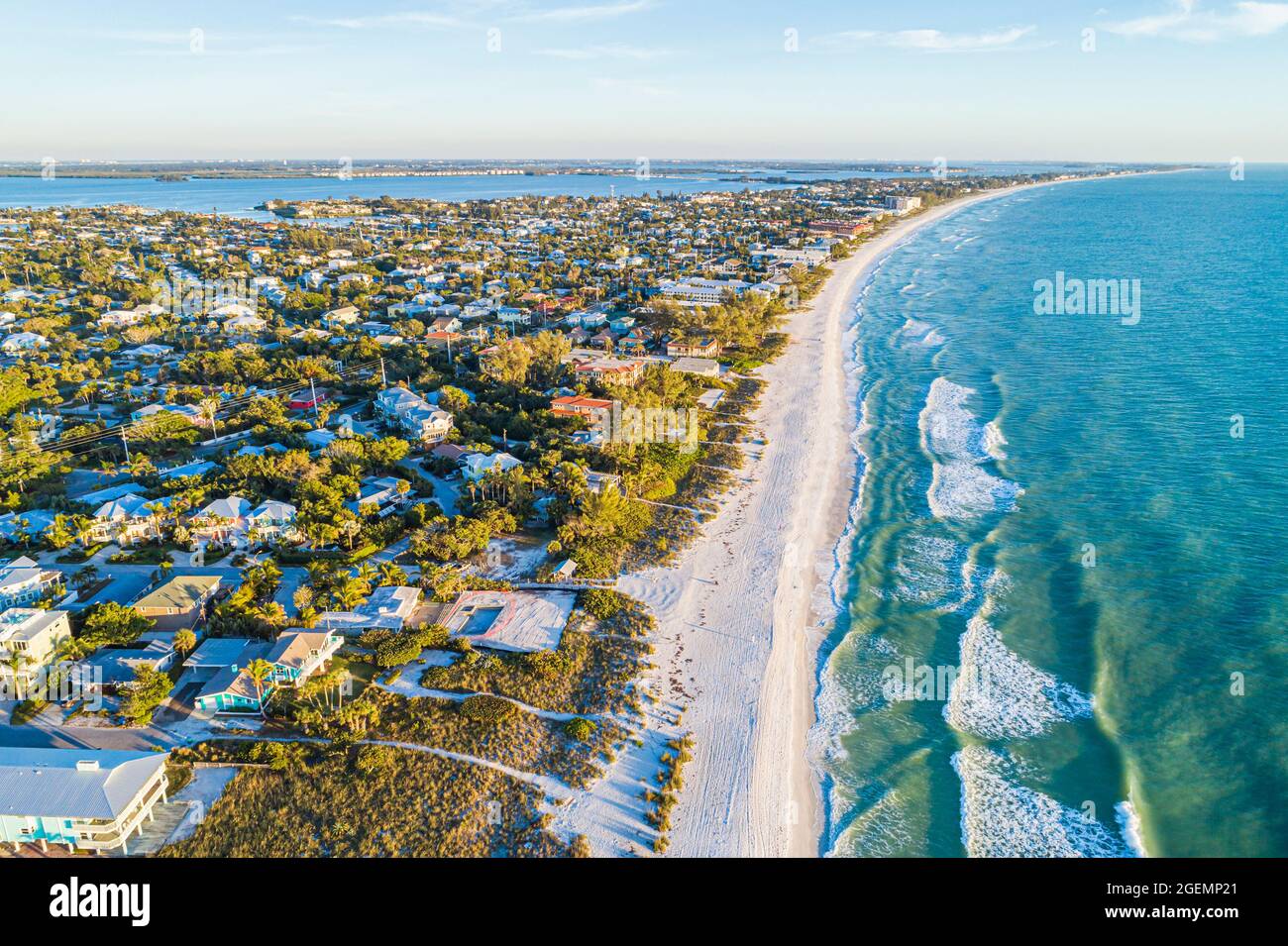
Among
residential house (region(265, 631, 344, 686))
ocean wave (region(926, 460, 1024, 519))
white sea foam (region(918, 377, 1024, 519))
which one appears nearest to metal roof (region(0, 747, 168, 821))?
residential house (region(265, 631, 344, 686))

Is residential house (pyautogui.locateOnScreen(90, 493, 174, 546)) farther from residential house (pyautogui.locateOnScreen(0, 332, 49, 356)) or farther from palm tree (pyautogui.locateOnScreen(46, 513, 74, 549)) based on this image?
residential house (pyautogui.locateOnScreen(0, 332, 49, 356))

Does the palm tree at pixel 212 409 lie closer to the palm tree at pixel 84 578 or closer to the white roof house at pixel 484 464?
the palm tree at pixel 84 578

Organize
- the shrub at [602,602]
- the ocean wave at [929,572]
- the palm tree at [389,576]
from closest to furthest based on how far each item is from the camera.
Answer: the shrub at [602,602]
the palm tree at [389,576]
the ocean wave at [929,572]

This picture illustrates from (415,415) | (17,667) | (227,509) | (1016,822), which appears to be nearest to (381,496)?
(227,509)

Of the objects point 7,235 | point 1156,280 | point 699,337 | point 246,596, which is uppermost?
point 7,235

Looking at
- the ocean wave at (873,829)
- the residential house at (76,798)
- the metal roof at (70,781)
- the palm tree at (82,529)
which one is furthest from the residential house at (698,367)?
the residential house at (76,798)
